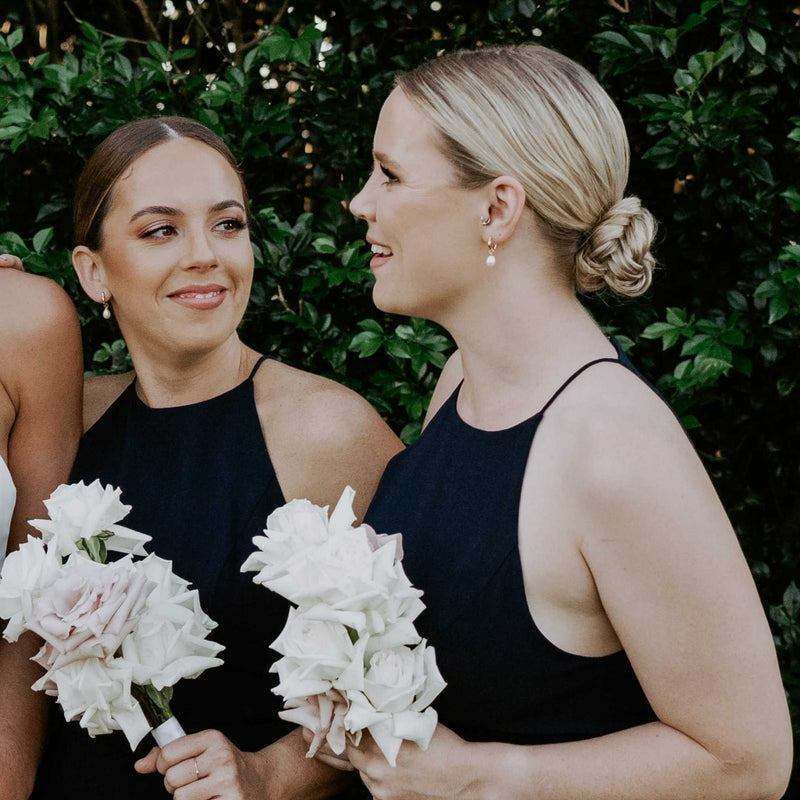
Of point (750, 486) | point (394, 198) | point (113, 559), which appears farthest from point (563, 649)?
point (750, 486)

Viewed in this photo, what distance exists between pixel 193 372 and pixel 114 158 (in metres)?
0.60

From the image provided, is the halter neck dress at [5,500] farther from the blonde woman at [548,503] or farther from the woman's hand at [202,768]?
the blonde woman at [548,503]

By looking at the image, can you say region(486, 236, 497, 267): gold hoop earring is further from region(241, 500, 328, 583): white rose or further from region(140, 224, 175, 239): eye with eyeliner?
region(140, 224, 175, 239): eye with eyeliner

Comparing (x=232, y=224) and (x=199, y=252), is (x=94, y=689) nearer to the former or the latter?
(x=199, y=252)

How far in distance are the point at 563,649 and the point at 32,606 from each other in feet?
3.29

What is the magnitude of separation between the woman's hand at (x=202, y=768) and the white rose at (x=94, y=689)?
0.15 meters

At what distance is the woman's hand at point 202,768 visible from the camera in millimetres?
2084

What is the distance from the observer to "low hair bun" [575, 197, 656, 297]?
82.4 inches

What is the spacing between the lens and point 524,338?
82.3 inches

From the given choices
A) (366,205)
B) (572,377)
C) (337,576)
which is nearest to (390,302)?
(366,205)

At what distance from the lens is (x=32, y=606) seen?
1.92 metres

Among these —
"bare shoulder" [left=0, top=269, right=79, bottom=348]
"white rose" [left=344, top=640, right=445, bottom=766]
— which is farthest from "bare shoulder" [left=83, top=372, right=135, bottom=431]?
"white rose" [left=344, top=640, right=445, bottom=766]

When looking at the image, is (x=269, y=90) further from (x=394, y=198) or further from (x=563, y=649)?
(x=563, y=649)

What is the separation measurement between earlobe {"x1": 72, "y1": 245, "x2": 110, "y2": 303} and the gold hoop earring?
1211 millimetres
